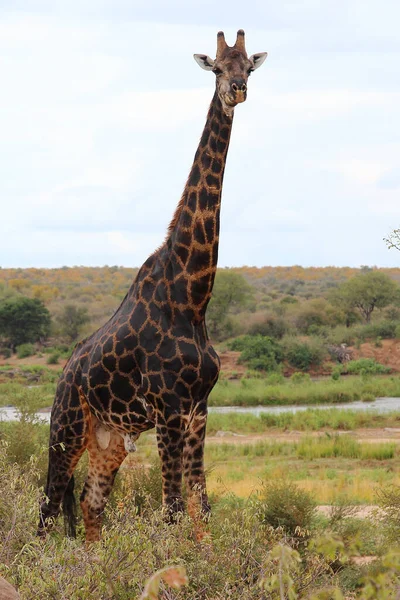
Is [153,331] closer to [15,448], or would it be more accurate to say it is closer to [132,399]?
[132,399]

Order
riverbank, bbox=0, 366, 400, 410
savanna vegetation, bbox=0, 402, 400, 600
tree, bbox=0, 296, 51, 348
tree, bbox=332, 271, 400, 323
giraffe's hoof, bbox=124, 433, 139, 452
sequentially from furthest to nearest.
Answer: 1. tree, bbox=332, 271, 400, 323
2. tree, bbox=0, 296, 51, 348
3. riverbank, bbox=0, 366, 400, 410
4. giraffe's hoof, bbox=124, 433, 139, 452
5. savanna vegetation, bbox=0, 402, 400, 600

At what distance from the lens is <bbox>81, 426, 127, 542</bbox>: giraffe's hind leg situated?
22.9 ft

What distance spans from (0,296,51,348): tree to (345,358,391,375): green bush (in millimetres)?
13810

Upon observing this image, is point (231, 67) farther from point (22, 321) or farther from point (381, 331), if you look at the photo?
point (22, 321)

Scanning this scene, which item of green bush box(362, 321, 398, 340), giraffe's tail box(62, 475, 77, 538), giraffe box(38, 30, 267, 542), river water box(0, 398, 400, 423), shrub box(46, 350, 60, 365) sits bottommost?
river water box(0, 398, 400, 423)

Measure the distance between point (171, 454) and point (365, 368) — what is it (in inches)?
1181

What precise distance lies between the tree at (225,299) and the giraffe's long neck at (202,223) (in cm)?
3674

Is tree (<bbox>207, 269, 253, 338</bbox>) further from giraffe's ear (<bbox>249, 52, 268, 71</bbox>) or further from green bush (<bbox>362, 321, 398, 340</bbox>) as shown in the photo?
Answer: giraffe's ear (<bbox>249, 52, 268, 71</bbox>)

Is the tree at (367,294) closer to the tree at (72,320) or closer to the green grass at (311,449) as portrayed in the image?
the tree at (72,320)

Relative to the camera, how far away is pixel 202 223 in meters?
6.32

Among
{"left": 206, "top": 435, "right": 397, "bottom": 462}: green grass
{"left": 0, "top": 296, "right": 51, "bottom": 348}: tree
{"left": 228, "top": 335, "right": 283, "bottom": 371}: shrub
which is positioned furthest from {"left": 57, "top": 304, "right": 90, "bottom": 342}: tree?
{"left": 206, "top": 435, "right": 397, "bottom": 462}: green grass

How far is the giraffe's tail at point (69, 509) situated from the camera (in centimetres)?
729

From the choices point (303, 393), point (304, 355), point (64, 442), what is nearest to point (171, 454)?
point (64, 442)

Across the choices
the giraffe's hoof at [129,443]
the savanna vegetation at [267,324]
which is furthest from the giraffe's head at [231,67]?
the savanna vegetation at [267,324]
